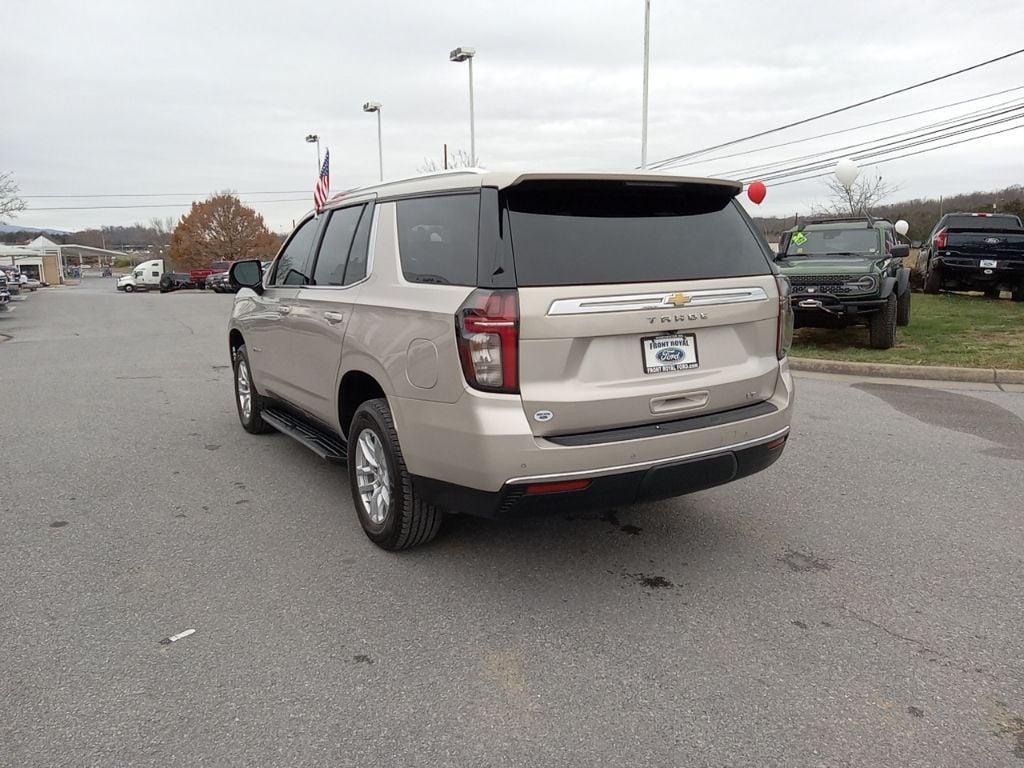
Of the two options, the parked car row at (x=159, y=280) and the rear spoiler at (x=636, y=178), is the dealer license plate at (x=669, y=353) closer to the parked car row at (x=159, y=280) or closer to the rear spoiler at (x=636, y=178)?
the rear spoiler at (x=636, y=178)

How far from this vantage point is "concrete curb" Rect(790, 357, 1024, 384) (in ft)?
27.8

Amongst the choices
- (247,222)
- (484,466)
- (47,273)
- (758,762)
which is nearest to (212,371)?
(484,466)

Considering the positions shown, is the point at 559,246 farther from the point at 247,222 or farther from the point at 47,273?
→ the point at 47,273

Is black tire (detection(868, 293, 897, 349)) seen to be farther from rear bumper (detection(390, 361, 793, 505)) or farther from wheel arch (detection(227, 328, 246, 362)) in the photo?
wheel arch (detection(227, 328, 246, 362))

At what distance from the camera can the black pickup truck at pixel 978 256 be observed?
49.6 feet

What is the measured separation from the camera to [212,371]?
9.90 meters

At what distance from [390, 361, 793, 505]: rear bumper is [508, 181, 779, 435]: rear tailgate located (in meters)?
0.08

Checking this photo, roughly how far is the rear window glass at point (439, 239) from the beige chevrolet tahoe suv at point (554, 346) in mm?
11

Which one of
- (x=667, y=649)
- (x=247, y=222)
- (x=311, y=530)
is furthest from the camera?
(x=247, y=222)

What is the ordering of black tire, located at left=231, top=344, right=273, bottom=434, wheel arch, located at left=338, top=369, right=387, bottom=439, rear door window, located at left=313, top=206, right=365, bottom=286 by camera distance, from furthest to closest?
black tire, located at left=231, top=344, right=273, bottom=434
rear door window, located at left=313, top=206, right=365, bottom=286
wheel arch, located at left=338, top=369, right=387, bottom=439

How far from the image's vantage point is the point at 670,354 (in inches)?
128

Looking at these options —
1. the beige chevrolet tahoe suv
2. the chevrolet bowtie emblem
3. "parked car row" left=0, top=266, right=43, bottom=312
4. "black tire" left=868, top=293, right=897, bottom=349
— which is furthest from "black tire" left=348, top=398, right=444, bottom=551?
"parked car row" left=0, top=266, right=43, bottom=312

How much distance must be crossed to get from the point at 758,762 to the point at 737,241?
2358 millimetres

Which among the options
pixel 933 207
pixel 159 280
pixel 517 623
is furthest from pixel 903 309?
pixel 159 280
